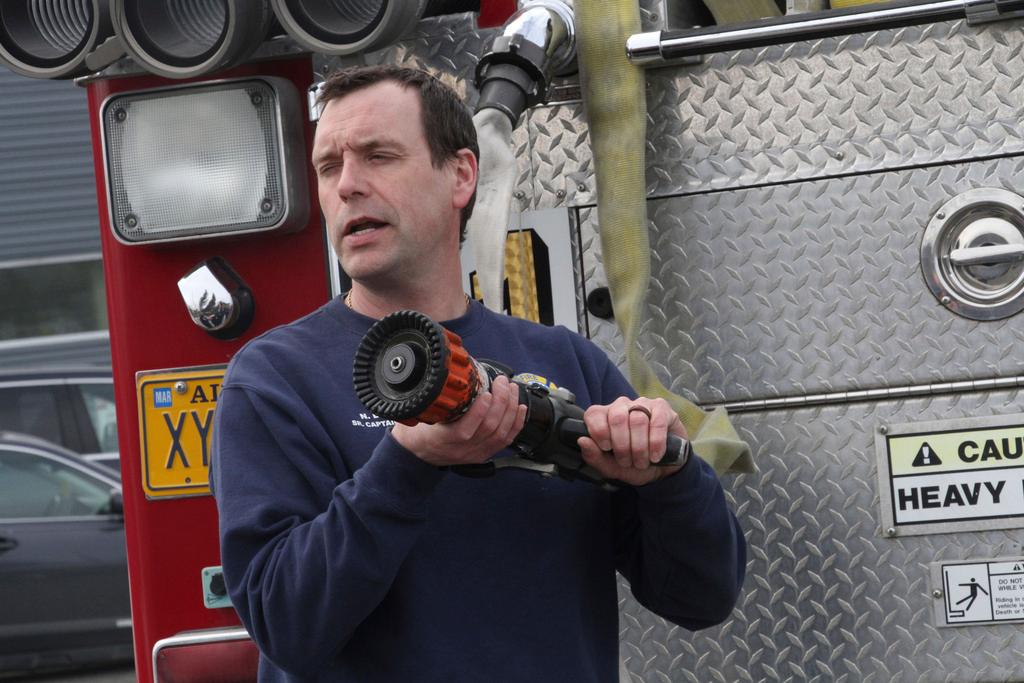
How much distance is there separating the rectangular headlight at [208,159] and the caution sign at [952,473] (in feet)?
3.59

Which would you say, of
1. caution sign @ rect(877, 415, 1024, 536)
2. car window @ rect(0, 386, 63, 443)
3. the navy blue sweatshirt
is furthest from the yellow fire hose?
car window @ rect(0, 386, 63, 443)

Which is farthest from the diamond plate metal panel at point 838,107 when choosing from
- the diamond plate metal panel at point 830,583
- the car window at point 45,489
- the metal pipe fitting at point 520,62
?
the car window at point 45,489

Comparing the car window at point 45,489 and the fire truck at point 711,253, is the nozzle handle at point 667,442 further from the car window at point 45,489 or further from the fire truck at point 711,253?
the car window at point 45,489

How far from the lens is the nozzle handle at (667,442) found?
71.3 inches

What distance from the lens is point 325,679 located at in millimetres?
1907

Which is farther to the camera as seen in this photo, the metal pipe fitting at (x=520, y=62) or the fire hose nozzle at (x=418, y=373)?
the metal pipe fitting at (x=520, y=62)

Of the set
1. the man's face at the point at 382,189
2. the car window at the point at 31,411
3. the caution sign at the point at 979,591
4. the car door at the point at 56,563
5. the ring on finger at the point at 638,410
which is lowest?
the car door at the point at 56,563

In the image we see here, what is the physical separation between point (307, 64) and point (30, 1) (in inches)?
18.8

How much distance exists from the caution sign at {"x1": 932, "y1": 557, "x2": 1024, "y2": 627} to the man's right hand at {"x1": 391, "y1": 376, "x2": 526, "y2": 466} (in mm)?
1059

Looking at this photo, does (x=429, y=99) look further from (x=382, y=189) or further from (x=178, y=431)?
(x=178, y=431)

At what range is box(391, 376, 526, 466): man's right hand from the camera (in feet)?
5.49

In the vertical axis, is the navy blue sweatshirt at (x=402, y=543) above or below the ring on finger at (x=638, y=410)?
below

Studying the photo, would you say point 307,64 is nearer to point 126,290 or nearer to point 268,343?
point 126,290

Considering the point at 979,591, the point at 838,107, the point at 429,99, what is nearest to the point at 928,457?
the point at 979,591
